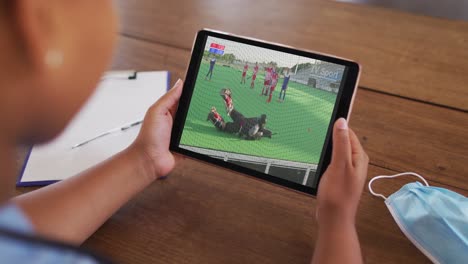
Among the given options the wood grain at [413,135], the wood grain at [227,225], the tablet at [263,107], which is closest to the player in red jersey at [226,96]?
the tablet at [263,107]

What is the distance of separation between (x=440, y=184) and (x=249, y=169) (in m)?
0.30

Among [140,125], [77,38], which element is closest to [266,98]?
[140,125]

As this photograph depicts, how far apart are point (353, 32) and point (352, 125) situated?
0.85ft

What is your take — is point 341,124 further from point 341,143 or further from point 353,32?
point 353,32

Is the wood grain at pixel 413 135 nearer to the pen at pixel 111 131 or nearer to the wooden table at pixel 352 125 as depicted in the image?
the wooden table at pixel 352 125

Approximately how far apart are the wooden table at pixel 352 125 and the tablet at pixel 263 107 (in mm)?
48

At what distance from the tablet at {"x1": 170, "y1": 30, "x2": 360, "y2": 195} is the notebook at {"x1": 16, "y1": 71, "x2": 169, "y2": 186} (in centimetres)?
14

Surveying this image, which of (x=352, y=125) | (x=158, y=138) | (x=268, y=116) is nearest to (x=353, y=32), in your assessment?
(x=352, y=125)

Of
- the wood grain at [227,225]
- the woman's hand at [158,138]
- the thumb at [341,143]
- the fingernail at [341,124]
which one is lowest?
the wood grain at [227,225]

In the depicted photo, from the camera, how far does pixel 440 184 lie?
2.07 feet

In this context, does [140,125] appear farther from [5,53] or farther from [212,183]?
[5,53]

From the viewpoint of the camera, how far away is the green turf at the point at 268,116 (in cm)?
60

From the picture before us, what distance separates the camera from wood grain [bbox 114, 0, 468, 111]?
2.51 feet

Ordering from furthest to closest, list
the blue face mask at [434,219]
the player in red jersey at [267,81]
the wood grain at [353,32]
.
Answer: the wood grain at [353,32], the player in red jersey at [267,81], the blue face mask at [434,219]
